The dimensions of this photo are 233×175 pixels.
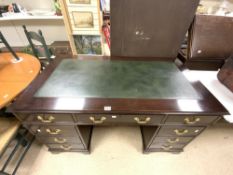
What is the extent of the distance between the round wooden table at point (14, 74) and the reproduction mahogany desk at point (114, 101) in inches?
8.4

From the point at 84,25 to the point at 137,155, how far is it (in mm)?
1405

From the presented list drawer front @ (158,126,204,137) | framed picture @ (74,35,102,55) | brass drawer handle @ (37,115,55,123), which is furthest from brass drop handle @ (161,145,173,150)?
framed picture @ (74,35,102,55)

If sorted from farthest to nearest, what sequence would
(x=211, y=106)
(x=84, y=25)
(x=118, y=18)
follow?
(x=84, y=25), (x=118, y=18), (x=211, y=106)

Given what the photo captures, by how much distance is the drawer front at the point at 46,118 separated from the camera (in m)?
0.78

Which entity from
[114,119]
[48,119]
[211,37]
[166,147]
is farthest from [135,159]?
[211,37]

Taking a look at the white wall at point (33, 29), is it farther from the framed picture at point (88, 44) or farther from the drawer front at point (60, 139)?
the drawer front at point (60, 139)

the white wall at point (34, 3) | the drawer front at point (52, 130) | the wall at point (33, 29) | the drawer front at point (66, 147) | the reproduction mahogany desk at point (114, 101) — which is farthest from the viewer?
the wall at point (33, 29)

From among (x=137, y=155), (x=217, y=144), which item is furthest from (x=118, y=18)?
(x=217, y=144)

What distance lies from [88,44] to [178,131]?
1.15 metres

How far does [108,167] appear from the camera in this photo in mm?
1185

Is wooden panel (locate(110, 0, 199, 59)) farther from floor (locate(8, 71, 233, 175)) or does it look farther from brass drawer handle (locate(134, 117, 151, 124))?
brass drawer handle (locate(134, 117, 151, 124))

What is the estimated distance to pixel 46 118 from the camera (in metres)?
0.80

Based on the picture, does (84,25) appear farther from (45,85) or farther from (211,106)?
(211,106)

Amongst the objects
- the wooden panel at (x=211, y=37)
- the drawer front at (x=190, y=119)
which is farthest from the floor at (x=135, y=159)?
the drawer front at (x=190, y=119)
